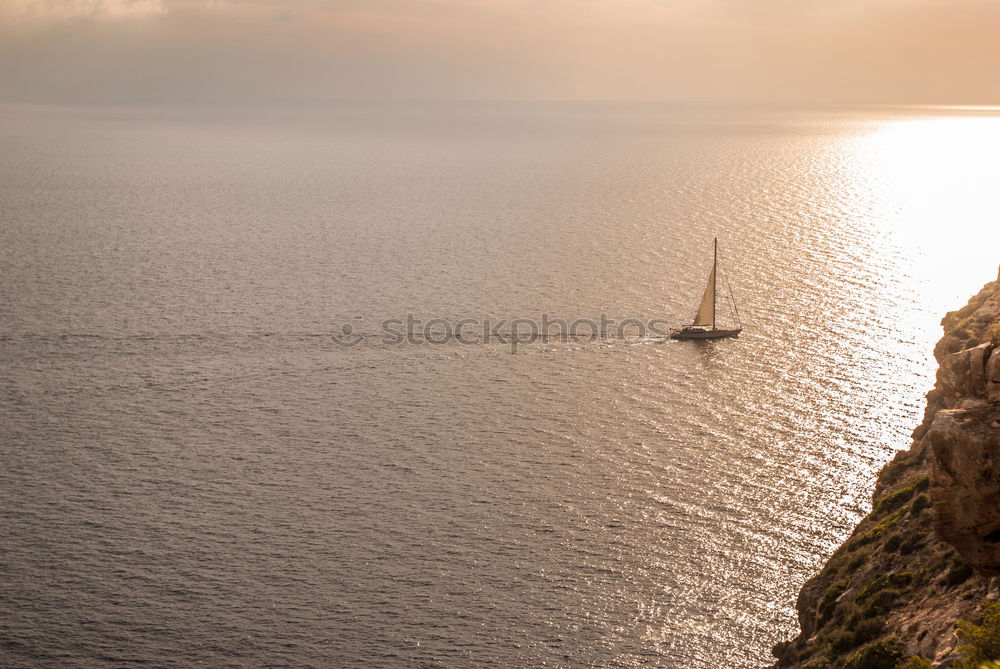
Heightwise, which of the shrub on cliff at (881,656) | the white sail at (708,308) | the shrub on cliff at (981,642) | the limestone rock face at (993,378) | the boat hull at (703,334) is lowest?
the shrub on cliff at (881,656)

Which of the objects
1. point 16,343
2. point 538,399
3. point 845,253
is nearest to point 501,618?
point 538,399

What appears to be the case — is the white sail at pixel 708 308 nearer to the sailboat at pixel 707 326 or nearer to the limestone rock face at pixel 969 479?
the sailboat at pixel 707 326

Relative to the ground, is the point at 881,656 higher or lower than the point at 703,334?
lower

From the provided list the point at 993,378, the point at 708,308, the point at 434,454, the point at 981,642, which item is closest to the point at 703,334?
the point at 708,308

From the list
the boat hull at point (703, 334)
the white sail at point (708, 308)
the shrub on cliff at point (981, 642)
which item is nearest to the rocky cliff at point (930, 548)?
the shrub on cliff at point (981, 642)

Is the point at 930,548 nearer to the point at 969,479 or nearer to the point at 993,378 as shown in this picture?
the point at 969,479

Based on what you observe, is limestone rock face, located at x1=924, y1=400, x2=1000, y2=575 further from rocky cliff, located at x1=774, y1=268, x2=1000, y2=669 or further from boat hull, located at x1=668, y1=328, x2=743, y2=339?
boat hull, located at x1=668, y1=328, x2=743, y2=339
